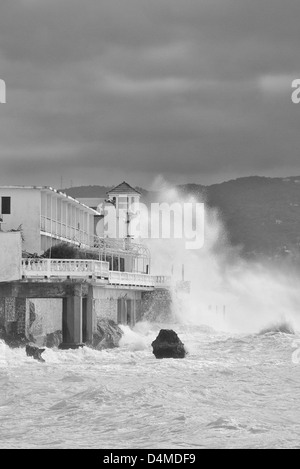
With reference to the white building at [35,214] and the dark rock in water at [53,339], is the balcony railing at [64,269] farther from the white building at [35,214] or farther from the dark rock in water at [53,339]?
the white building at [35,214]

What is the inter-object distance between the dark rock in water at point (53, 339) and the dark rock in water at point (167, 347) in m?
5.02

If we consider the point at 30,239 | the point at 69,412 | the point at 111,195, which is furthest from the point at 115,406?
the point at 111,195

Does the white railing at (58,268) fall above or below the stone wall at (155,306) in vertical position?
above

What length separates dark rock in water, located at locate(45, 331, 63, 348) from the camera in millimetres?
61312

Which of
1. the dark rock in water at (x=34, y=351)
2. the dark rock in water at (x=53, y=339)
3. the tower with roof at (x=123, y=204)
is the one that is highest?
the tower with roof at (x=123, y=204)

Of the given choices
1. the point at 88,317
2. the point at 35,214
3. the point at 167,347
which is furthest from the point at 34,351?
the point at 35,214

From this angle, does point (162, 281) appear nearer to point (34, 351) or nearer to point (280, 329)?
point (280, 329)

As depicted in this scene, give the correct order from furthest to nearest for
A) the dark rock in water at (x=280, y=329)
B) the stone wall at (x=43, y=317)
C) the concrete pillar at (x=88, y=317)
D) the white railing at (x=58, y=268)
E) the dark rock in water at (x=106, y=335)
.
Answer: the dark rock in water at (x=280, y=329) < the dark rock in water at (x=106, y=335) < the concrete pillar at (x=88, y=317) < the stone wall at (x=43, y=317) < the white railing at (x=58, y=268)

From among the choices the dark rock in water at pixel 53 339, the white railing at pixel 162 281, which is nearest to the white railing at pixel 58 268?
the dark rock in water at pixel 53 339

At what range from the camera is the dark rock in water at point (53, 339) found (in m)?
61.3

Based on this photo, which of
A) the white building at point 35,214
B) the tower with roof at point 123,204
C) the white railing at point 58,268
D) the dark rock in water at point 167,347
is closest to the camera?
the dark rock in water at point 167,347

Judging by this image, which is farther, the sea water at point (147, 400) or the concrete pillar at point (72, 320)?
the concrete pillar at point (72, 320)

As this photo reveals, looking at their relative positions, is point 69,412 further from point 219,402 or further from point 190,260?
point 190,260
